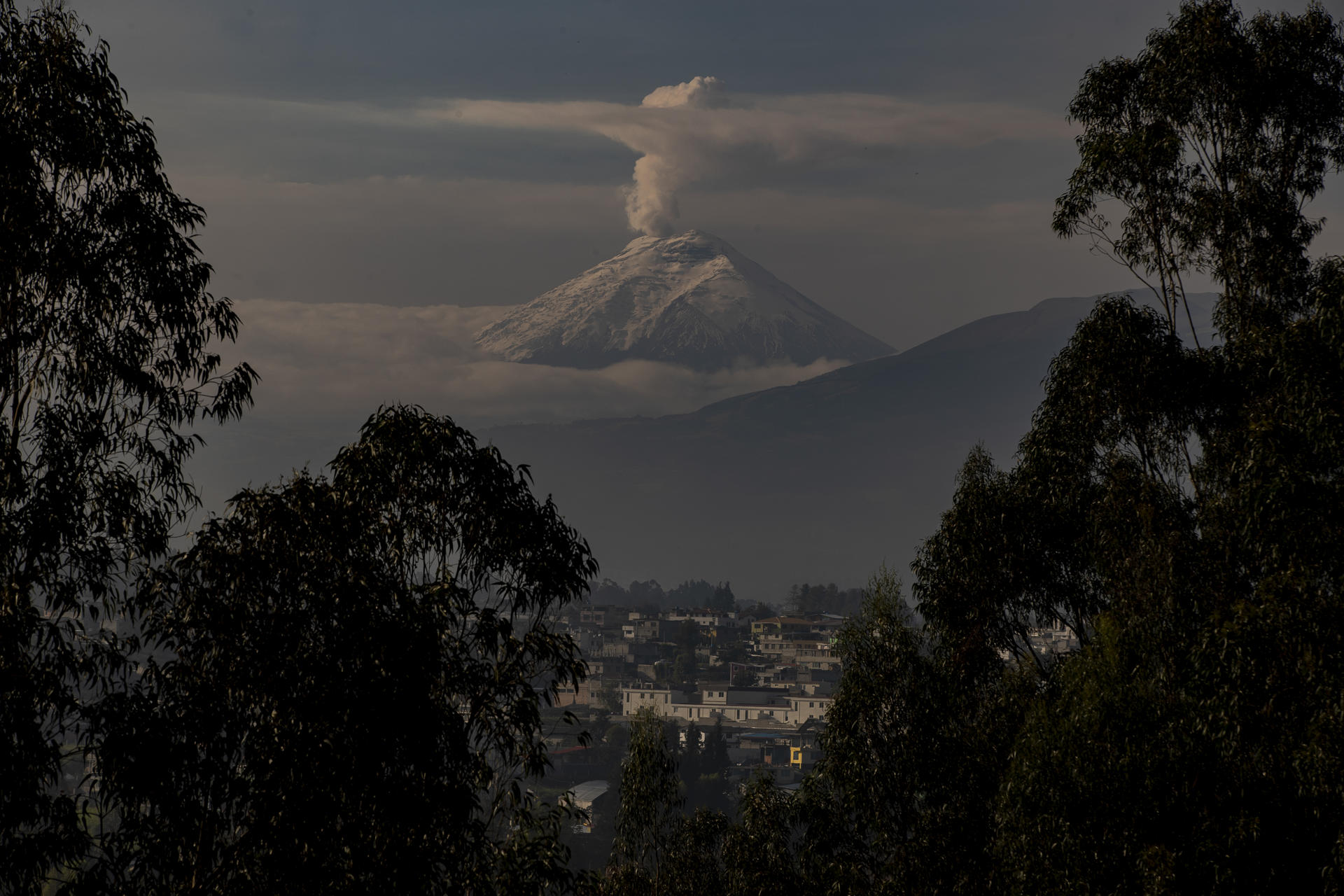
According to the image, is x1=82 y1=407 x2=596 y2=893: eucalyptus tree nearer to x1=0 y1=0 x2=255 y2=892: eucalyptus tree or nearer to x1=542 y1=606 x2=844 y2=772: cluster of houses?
x1=0 y1=0 x2=255 y2=892: eucalyptus tree

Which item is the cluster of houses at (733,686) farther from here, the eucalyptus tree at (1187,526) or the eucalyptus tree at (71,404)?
the eucalyptus tree at (71,404)

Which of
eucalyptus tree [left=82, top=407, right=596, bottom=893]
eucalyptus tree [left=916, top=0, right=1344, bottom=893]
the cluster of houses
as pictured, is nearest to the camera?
eucalyptus tree [left=82, top=407, right=596, bottom=893]

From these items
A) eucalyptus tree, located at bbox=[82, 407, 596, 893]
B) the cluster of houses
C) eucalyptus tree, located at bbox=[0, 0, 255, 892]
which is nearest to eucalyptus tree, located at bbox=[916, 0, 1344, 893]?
eucalyptus tree, located at bbox=[82, 407, 596, 893]

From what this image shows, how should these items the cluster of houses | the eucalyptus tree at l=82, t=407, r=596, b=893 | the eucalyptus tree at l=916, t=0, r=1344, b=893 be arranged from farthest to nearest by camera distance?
1. the cluster of houses
2. the eucalyptus tree at l=916, t=0, r=1344, b=893
3. the eucalyptus tree at l=82, t=407, r=596, b=893

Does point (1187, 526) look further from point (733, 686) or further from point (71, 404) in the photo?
point (733, 686)

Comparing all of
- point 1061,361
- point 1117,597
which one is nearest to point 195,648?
point 1117,597

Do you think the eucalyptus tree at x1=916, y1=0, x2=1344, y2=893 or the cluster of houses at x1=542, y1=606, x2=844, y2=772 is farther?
→ the cluster of houses at x1=542, y1=606, x2=844, y2=772

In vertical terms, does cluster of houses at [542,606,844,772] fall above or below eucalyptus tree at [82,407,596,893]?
below

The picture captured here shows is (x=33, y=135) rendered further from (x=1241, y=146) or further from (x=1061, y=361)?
(x=1241, y=146)
